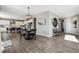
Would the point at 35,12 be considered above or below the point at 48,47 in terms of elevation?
above

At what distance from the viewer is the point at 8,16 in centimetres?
223

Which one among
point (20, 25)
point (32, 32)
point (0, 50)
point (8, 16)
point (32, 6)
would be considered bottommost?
point (0, 50)

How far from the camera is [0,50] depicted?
1.91m

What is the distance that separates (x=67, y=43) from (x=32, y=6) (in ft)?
5.99

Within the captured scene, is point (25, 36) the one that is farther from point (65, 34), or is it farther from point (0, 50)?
point (65, 34)

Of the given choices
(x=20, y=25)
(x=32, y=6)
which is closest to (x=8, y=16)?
(x=20, y=25)
